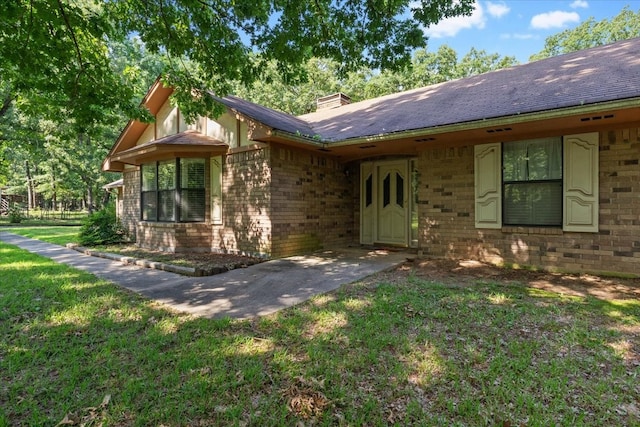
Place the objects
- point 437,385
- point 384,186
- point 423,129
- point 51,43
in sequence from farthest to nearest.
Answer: point 384,186 → point 423,129 → point 51,43 → point 437,385

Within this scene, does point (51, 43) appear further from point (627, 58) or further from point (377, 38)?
point (627, 58)

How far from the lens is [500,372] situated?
266cm

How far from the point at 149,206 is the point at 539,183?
384 inches

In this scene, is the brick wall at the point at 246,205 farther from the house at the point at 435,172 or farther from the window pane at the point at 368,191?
the window pane at the point at 368,191

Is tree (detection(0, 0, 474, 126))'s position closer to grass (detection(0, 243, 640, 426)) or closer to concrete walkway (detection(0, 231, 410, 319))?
concrete walkway (detection(0, 231, 410, 319))

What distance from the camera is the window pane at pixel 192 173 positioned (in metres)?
8.79

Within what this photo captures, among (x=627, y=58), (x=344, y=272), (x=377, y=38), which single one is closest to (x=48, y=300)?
(x=344, y=272)

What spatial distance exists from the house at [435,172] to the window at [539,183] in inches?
0.8

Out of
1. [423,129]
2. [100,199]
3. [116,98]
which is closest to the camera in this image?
[116,98]

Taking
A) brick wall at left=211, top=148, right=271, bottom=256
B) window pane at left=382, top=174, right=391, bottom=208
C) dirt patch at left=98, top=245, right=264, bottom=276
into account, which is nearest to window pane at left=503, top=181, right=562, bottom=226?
window pane at left=382, top=174, right=391, bottom=208

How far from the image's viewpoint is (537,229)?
616cm

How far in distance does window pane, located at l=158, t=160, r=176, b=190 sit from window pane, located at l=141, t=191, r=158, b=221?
0.47 metres

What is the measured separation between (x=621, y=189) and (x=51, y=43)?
9.25 metres

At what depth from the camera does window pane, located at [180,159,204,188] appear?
8.79 m
